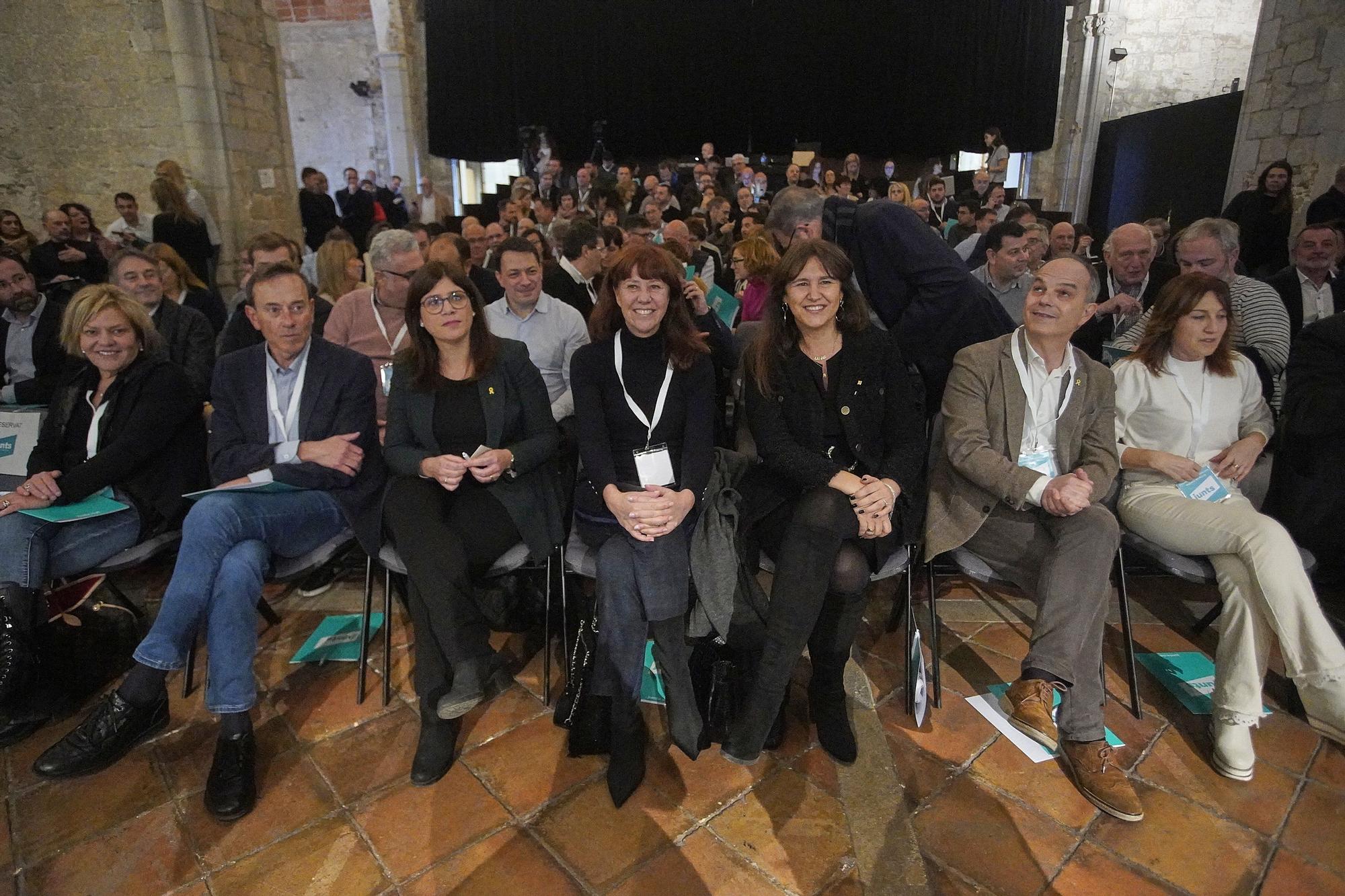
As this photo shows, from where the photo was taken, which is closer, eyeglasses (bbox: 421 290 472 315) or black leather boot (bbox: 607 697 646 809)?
black leather boot (bbox: 607 697 646 809)

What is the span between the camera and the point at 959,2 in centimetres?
1415

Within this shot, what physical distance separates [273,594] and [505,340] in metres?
1.63

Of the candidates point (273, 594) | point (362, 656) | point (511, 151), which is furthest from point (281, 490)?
point (511, 151)

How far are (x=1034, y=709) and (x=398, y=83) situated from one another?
15.1 meters

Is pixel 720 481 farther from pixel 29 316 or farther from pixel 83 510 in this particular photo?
pixel 29 316

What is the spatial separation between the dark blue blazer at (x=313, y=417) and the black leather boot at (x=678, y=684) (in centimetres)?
104

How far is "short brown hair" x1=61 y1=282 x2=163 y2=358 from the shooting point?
97.6 inches

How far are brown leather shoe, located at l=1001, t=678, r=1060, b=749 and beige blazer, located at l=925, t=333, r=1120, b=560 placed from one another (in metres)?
0.47

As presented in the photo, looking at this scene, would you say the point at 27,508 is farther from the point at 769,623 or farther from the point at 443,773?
the point at 769,623

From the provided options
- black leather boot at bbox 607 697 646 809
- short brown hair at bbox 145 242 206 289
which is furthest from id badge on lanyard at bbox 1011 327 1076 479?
short brown hair at bbox 145 242 206 289

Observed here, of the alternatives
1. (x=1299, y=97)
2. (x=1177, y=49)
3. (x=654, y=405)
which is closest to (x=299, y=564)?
(x=654, y=405)

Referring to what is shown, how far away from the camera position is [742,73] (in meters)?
14.8

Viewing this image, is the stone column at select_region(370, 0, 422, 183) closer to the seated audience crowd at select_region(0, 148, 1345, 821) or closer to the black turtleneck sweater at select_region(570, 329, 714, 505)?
the seated audience crowd at select_region(0, 148, 1345, 821)

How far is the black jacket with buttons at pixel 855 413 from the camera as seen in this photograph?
2.26m
